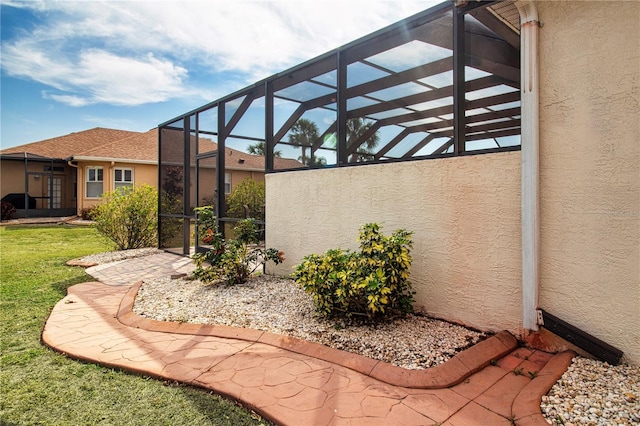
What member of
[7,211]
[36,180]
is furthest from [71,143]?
[7,211]

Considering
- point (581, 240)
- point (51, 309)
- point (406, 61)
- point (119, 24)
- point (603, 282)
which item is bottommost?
point (51, 309)

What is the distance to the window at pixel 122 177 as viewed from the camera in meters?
17.8

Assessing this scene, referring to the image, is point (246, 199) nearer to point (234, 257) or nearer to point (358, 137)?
point (234, 257)

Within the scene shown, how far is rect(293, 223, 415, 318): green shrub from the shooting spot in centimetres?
323

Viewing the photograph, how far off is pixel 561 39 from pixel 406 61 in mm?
2008

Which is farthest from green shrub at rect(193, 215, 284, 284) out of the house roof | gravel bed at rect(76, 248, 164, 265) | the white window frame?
the white window frame

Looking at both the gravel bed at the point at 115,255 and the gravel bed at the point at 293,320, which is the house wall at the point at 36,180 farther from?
the gravel bed at the point at 293,320

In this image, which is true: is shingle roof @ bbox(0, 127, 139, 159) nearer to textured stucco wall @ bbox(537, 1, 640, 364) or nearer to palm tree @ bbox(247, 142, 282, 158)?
palm tree @ bbox(247, 142, 282, 158)

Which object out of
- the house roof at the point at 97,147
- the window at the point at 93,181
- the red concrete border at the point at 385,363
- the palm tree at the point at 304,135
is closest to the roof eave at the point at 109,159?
the house roof at the point at 97,147

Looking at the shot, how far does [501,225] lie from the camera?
121 inches

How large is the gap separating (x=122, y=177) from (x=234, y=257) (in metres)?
15.9

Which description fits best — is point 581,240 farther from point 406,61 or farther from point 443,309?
point 406,61

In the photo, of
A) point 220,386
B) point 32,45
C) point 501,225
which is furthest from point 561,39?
point 32,45

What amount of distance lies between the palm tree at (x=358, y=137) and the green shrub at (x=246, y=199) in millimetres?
2602
